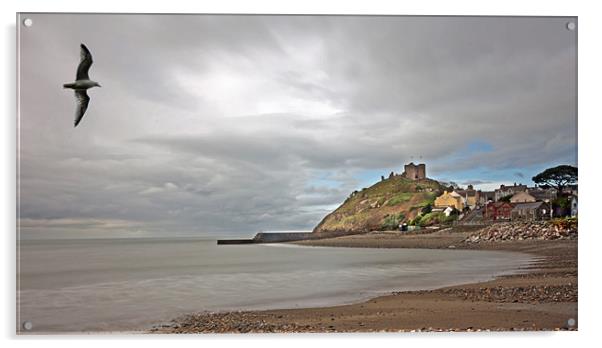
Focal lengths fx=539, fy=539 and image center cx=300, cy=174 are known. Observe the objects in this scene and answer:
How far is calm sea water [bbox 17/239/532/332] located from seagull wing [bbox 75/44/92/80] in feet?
2.97

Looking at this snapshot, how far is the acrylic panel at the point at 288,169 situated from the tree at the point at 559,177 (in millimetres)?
13

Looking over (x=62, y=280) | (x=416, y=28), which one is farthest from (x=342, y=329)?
(x=416, y=28)

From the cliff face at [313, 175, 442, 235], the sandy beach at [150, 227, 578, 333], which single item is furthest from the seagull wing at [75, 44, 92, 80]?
the cliff face at [313, 175, 442, 235]

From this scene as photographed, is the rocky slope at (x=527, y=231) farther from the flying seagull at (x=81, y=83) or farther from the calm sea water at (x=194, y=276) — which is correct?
the flying seagull at (x=81, y=83)

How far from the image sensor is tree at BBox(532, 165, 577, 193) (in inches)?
120

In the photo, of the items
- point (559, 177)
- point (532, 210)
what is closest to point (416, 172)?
point (532, 210)

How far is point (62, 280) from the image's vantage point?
2.89 m

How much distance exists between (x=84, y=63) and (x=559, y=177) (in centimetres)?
272

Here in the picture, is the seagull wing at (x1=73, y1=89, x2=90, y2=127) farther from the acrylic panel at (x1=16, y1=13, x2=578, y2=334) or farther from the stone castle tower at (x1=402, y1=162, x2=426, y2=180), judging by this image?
the stone castle tower at (x1=402, y1=162, x2=426, y2=180)

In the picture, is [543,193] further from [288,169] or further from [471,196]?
[288,169]

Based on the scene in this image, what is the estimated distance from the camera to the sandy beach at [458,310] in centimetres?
292

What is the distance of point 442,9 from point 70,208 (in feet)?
7.72

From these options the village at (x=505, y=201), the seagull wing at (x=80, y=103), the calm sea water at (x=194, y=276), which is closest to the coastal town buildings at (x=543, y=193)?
the village at (x=505, y=201)
